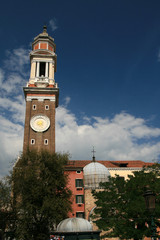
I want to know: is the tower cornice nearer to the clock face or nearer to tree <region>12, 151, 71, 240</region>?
the clock face

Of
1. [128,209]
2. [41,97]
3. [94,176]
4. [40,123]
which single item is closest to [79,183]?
[94,176]

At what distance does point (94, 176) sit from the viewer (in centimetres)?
3803

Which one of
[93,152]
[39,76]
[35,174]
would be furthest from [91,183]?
[39,76]

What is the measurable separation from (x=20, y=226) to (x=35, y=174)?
6087 millimetres

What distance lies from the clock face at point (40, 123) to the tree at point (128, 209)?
20.4 meters

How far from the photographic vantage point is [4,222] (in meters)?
28.7

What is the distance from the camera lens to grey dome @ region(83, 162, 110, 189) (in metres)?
37.9

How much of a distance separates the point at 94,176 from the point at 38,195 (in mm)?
11987

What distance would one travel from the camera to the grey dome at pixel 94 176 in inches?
1491

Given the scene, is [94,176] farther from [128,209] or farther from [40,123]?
[128,209]

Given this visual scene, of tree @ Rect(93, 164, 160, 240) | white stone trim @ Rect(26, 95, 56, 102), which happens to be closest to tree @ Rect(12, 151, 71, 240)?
tree @ Rect(93, 164, 160, 240)

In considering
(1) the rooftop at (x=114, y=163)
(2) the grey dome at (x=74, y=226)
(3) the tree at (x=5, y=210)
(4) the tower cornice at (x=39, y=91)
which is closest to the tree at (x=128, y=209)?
(2) the grey dome at (x=74, y=226)

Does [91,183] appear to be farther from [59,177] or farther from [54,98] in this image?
[54,98]

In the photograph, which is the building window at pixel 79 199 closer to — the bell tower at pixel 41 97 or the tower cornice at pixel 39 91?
the bell tower at pixel 41 97
